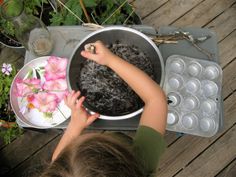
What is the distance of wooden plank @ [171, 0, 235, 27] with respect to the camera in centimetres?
159

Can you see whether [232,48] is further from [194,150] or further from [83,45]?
[83,45]

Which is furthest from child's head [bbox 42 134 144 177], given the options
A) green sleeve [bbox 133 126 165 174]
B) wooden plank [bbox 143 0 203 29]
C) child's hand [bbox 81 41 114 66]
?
wooden plank [bbox 143 0 203 29]

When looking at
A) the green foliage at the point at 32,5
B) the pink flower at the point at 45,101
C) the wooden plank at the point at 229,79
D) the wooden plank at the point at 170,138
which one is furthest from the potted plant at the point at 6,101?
the wooden plank at the point at 229,79

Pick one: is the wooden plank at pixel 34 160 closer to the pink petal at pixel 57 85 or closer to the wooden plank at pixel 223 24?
the pink petal at pixel 57 85

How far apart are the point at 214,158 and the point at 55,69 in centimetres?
84

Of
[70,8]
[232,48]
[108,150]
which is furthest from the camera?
[232,48]

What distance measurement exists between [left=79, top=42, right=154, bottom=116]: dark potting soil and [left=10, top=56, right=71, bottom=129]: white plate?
0.35ft

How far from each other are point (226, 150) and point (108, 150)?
2.84ft

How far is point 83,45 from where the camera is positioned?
892 mm

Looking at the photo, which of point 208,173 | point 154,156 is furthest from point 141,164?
point 208,173

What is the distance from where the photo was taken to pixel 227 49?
1.56m

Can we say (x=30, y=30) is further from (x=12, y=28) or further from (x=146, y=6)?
(x=146, y=6)

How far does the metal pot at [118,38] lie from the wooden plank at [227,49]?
75 centimetres

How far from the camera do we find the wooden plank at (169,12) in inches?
63.2
